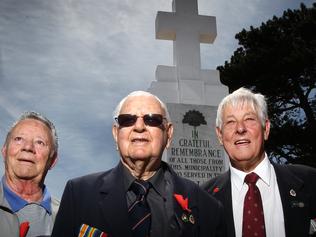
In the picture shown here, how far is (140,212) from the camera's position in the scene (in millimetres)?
2428

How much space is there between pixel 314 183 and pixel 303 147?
11.8m

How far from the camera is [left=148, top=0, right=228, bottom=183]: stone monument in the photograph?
865cm

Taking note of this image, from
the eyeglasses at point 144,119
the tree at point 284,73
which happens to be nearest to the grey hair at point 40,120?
the eyeglasses at point 144,119

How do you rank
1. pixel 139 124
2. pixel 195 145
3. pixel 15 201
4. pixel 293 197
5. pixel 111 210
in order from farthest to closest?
pixel 195 145
pixel 293 197
pixel 15 201
pixel 139 124
pixel 111 210

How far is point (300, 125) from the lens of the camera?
14.5 m

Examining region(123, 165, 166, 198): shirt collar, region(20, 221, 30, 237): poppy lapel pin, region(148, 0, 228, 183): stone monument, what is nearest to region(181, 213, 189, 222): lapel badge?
region(123, 165, 166, 198): shirt collar

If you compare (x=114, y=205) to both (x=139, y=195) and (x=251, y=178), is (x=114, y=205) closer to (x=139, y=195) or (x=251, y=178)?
(x=139, y=195)

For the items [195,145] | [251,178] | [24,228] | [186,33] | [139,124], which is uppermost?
[186,33]

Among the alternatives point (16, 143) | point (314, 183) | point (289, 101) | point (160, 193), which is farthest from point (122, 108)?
point (289, 101)

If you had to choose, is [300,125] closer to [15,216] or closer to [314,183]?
[314,183]

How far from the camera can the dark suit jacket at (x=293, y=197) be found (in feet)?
9.22

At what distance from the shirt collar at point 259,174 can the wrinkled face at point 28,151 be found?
1428 mm

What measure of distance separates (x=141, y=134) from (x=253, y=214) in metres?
1.00

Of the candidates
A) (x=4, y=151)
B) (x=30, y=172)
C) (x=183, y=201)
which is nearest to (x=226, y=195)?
(x=183, y=201)
